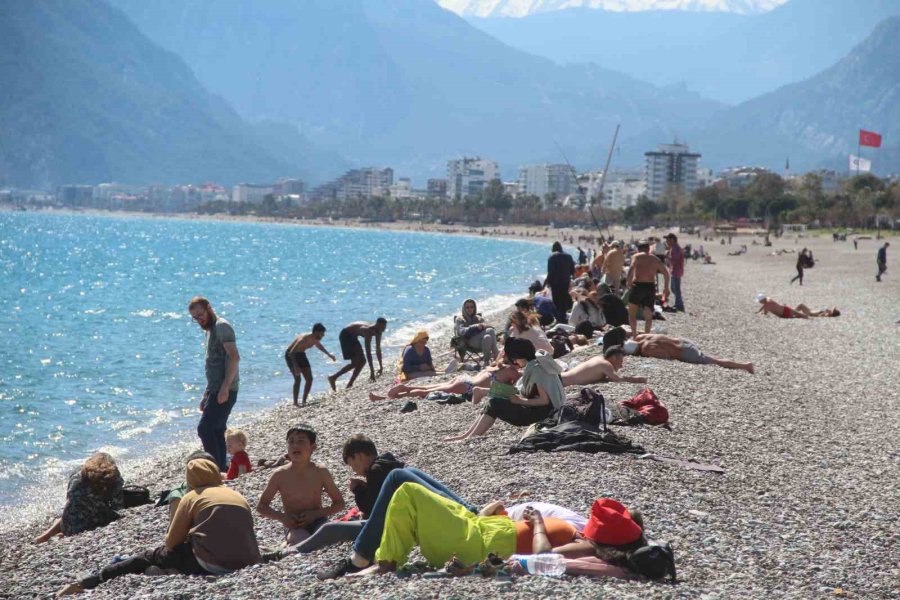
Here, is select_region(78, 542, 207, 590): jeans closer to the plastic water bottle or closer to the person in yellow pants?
the person in yellow pants

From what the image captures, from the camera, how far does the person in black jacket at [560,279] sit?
17.8 metres

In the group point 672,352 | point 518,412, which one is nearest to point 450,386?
point 518,412

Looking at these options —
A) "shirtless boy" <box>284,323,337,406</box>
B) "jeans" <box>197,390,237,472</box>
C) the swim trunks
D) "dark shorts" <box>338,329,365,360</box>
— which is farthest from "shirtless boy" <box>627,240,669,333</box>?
"jeans" <box>197,390,237,472</box>

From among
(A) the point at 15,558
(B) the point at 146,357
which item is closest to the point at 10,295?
(B) the point at 146,357

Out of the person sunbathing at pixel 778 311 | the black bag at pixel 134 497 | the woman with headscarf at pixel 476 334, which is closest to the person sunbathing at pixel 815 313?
the person sunbathing at pixel 778 311

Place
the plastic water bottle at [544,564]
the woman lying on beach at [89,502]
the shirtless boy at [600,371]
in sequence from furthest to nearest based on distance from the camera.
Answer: the shirtless boy at [600,371]
the woman lying on beach at [89,502]
the plastic water bottle at [544,564]

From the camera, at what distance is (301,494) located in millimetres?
7426

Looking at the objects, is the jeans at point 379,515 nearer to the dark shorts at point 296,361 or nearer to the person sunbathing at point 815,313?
the dark shorts at point 296,361

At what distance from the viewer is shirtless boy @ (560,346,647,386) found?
11.7 m

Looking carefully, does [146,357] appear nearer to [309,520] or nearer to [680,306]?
[680,306]

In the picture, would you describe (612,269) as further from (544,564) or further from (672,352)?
(544,564)

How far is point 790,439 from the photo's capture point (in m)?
10.4

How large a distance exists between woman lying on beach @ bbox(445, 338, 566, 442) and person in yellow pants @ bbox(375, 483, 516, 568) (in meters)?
3.59

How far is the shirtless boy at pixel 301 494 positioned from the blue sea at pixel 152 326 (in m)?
5.27
